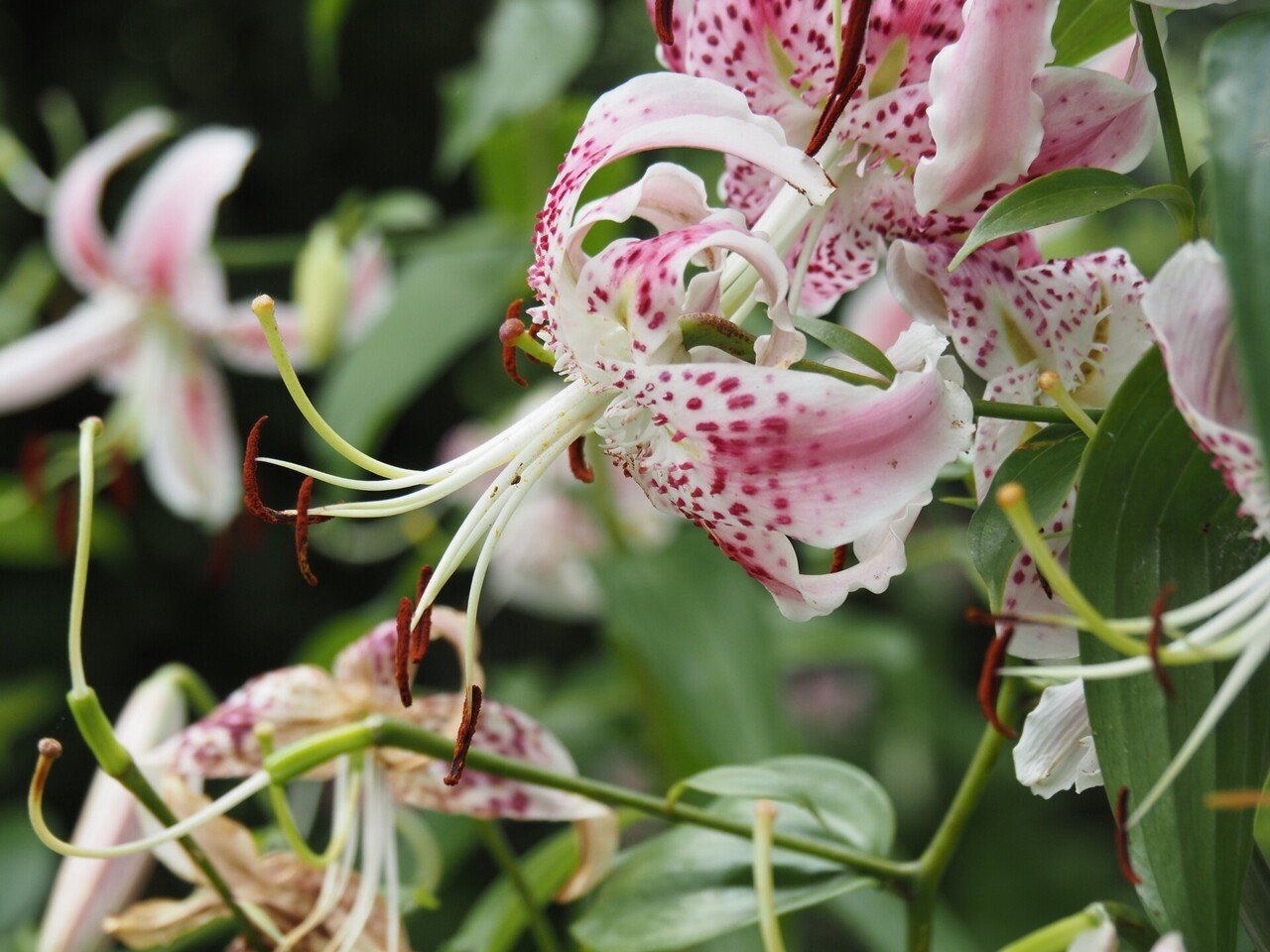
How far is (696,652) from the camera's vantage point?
0.76 m

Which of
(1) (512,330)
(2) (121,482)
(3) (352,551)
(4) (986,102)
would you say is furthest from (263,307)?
(3) (352,551)

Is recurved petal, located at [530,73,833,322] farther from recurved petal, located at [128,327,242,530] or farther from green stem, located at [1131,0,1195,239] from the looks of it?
recurved petal, located at [128,327,242,530]

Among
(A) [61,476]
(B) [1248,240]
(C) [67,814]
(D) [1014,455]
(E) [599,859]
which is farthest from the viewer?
(C) [67,814]

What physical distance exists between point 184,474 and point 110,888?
59cm

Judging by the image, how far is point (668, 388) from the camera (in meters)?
0.29

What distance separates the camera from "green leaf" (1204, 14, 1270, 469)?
0.18 meters

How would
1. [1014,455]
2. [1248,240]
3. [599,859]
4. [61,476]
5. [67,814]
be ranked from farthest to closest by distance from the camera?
[67,814] → [61,476] → [599,859] → [1014,455] → [1248,240]

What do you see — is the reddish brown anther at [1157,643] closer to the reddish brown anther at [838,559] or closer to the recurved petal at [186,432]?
the reddish brown anther at [838,559]

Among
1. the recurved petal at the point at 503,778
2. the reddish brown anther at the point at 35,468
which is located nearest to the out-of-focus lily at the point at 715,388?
the recurved petal at the point at 503,778

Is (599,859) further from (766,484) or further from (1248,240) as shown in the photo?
(1248,240)

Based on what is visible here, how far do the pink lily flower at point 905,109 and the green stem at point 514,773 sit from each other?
0.14 meters

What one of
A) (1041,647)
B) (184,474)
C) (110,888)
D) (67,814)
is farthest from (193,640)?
(1041,647)

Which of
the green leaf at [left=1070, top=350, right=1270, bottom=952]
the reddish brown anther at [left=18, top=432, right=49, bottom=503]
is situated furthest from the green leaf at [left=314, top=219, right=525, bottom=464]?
the green leaf at [left=1070, top=350, right=1270, bottom=952]

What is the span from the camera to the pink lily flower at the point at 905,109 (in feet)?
0.92
